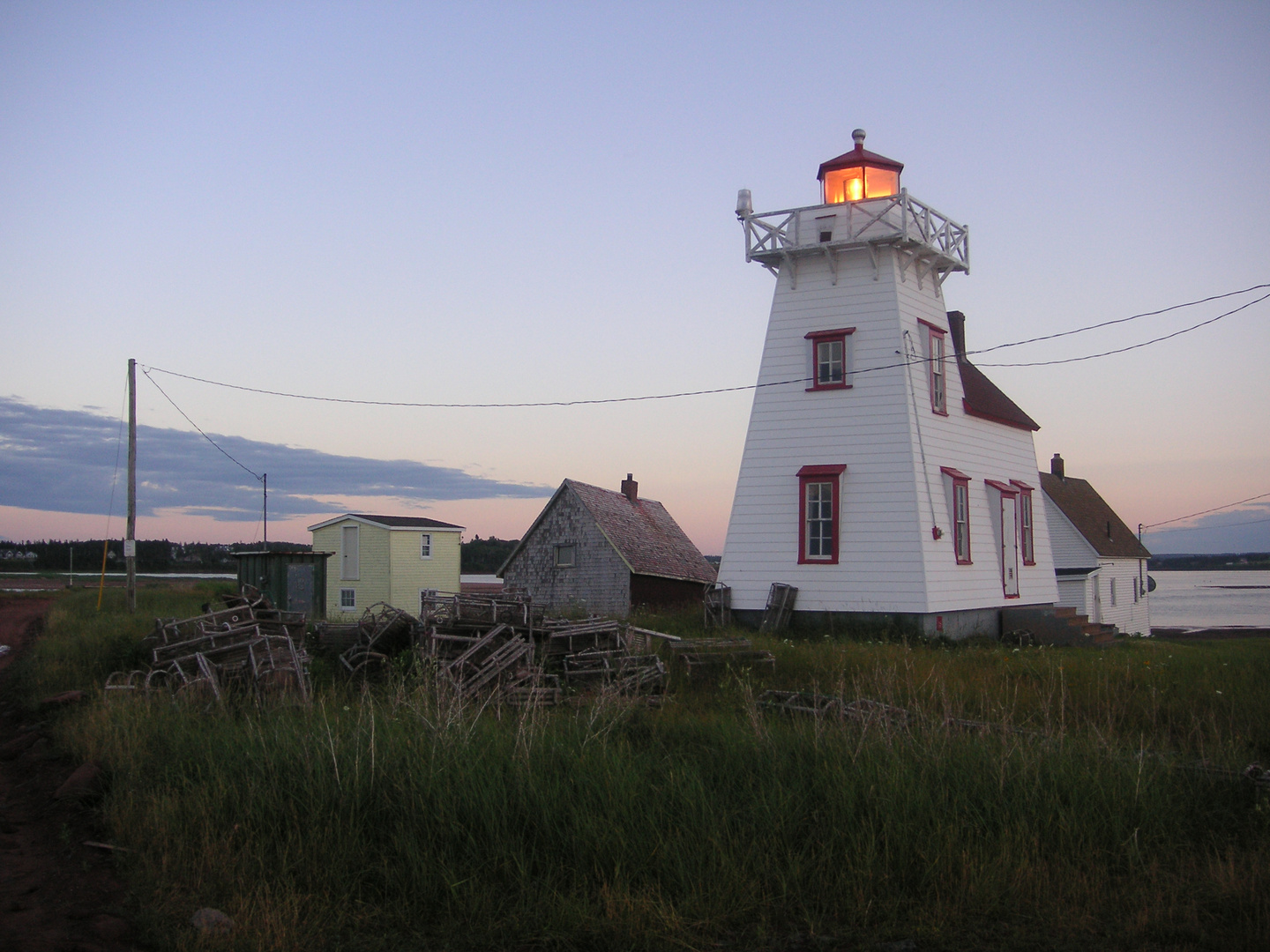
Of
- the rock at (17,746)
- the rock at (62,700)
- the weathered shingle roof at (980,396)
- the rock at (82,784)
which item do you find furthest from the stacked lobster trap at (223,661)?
the weathered shingle roof at (980,396)

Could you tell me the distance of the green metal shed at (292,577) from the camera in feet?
116

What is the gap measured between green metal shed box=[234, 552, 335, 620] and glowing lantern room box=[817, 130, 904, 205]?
76.0 ft

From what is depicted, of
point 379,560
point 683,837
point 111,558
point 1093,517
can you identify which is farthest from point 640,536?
point 111,558

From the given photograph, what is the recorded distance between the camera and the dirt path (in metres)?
5.70

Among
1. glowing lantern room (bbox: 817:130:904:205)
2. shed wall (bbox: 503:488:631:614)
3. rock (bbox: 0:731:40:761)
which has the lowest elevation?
rock (bbox: 0:731:40:761)

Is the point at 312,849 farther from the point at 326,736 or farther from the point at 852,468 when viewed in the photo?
the point at 852,468

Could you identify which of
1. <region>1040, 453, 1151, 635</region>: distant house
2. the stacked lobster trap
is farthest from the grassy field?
<region>1040, 453, 1151, 635</region>: distant house

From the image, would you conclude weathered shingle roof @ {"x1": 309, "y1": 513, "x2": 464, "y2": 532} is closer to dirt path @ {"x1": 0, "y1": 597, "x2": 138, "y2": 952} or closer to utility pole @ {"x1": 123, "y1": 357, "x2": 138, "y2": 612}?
utility pole @ {"x1": 123, "y1": 357, "x2": 138, "y2": 612}

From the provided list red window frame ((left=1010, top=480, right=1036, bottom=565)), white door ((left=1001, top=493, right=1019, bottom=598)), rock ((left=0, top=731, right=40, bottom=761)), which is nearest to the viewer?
rock ((left=0, top=731, right=40, bottom=761))

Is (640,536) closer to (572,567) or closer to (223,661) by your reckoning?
(572,567)

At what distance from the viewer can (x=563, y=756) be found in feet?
26.0

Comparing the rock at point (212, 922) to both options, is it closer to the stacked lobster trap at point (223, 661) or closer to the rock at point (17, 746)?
the stacked lobster trap at point (223, 661)

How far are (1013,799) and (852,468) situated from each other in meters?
13.9

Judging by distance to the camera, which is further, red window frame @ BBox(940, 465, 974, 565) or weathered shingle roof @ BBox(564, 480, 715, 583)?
weathered shingle roof @ BBox(564, 480, 715, 583)
